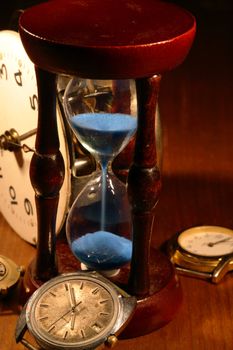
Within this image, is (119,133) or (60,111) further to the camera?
(60,111)

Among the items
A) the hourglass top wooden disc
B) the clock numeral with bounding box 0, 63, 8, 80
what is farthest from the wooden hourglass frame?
the clock numeral with bounding box 0, 63, 8, 80

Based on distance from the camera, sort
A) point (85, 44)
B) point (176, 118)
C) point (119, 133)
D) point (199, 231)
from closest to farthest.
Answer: point (85, 44)
point (119, 133)
point (199, 231)
point (176, 118)

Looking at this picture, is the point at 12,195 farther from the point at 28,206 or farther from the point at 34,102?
the point at 34,102

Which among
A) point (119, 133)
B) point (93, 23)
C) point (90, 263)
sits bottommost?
point (90, 263)

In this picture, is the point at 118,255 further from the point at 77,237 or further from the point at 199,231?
the point at 199,231

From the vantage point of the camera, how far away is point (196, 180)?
1.57 meters

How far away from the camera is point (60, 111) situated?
119 cm

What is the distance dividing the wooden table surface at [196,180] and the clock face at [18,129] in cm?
6

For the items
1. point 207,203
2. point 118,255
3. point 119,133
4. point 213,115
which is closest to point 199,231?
point 207,203

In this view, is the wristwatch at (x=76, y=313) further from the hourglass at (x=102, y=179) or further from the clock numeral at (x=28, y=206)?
the clock numeral at (x=28, y=206)

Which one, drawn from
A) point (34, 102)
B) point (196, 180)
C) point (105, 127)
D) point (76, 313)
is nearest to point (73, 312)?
point (76, 313)

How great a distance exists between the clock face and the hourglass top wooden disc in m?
0.21

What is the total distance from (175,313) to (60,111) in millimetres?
359

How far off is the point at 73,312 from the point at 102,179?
206mm
